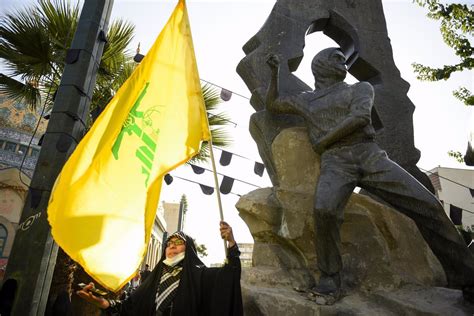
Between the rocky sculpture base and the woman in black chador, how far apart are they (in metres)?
0.29

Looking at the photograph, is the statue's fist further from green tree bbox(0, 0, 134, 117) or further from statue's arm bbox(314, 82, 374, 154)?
green tree bbox(0, 0, 134, 117)

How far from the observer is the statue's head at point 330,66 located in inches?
124

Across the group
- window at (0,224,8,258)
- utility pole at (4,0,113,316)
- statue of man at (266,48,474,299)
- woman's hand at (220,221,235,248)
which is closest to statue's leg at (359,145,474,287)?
statue of man at (266,48,474,299)

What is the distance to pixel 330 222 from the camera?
99.6 inches

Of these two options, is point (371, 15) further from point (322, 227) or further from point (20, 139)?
point (20, 139)

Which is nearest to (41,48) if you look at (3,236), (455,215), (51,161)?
(51,161)

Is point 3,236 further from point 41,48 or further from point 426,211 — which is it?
point 426,211

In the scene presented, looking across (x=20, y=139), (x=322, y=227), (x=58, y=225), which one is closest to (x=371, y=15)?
(x=322, y=227)

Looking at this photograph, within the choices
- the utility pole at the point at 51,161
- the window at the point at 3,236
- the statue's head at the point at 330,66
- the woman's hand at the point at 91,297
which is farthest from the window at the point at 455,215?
the window at the point at 3,236

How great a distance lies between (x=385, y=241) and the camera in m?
3.00

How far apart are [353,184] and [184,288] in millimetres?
1597

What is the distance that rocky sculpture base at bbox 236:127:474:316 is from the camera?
2.44 m

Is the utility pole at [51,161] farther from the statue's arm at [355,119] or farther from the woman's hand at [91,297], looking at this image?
the statue's arm at [355,119]

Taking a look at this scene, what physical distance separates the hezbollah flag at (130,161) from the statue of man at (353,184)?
0.94 metres
